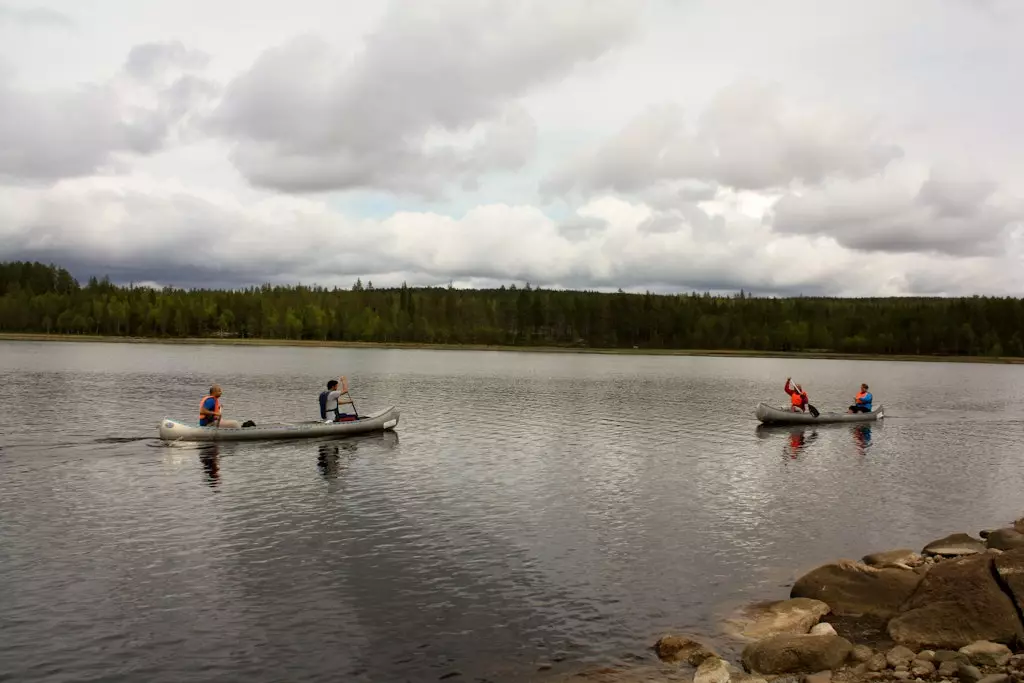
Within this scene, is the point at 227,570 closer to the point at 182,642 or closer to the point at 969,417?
the point at 182,642

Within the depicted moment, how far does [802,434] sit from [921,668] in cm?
3959

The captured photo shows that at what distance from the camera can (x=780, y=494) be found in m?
30.0

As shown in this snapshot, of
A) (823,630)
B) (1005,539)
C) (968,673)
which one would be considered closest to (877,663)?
(968,673)

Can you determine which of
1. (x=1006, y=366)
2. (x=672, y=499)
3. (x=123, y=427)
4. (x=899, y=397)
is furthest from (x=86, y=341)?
(x=1006, y=366)

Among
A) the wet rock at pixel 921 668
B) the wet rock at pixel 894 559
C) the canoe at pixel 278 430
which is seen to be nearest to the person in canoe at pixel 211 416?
the canoe at pixel 278 430

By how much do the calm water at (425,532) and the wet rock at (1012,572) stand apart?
490 cm

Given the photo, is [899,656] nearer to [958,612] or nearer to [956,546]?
[958,612]

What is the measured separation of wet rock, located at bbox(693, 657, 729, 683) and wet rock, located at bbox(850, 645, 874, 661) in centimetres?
251

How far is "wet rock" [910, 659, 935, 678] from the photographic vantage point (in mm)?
12844

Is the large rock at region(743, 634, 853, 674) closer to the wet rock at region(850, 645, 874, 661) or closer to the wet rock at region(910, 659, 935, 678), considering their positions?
the wet rock at region(850, 645, 874, 661)

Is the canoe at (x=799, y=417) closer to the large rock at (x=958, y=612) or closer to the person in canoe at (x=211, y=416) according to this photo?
the person in canoe at (x=211, y=416)

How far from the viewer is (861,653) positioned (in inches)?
552

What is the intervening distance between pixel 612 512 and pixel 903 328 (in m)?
200

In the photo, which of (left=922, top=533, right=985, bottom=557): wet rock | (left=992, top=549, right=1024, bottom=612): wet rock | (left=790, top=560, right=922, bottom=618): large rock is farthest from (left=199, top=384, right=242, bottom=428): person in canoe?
Answer: (left=992, top=549, right=1024, bottom=612): wet rock
